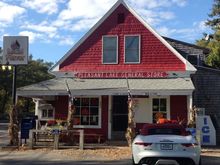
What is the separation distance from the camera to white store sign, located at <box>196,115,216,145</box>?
21.5m

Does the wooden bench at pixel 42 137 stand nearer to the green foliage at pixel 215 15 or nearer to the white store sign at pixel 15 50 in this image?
Answer: the white store sign at pixel 15 50

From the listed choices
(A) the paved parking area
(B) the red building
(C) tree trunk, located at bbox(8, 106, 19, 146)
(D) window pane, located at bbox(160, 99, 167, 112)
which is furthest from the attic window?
(A) the paved parking area

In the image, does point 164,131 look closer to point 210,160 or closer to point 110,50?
point 210,160

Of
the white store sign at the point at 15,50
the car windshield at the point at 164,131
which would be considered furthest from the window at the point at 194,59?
the car windshield at the point at 164,131

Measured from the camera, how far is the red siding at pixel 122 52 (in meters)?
24.8

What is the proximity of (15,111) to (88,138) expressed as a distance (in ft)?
12.1

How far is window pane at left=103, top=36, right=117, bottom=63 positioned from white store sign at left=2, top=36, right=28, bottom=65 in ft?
15.2

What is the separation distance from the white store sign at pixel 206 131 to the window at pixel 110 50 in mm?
6182

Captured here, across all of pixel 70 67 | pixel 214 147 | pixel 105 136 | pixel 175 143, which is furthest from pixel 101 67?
pixel 175 143

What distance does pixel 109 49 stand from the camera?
83.4 ft

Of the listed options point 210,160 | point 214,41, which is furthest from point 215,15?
point 210,160

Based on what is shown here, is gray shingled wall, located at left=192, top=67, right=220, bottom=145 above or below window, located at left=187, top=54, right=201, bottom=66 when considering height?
below

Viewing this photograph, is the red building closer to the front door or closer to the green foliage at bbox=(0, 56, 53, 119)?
the front door

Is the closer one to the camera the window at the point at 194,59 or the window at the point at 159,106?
the window at the point at 159,106
